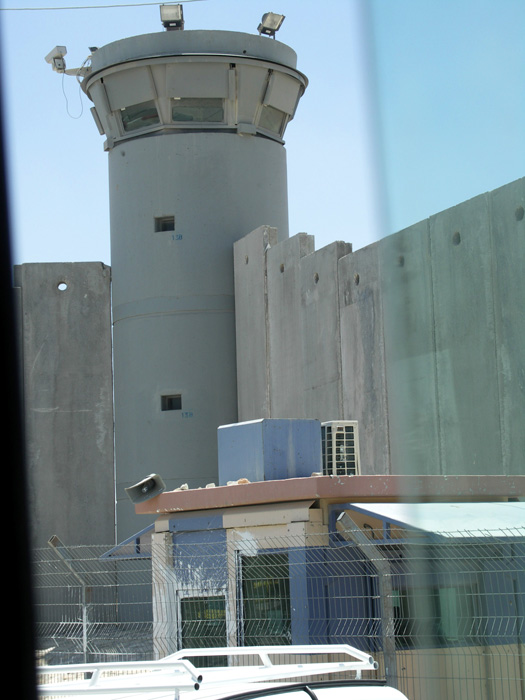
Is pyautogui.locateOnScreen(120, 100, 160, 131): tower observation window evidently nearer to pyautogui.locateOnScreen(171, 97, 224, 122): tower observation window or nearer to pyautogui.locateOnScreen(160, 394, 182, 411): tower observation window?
pyautogui.locateOnScreen(171, 97, 224, 122): tower observation window

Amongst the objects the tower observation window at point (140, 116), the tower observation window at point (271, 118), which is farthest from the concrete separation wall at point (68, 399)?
the tower observation window at point (271, 118)

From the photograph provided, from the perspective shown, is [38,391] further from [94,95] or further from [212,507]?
[212,507]

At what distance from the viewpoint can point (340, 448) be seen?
12.0 meters

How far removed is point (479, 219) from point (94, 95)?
21.2 m

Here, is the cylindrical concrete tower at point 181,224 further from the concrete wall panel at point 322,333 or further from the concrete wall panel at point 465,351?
Result: the concrete wall panel at point 465,351

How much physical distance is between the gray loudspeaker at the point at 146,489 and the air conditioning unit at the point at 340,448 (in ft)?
7.46

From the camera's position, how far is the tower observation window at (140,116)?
21531 millimetres

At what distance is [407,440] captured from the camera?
73.7 inches

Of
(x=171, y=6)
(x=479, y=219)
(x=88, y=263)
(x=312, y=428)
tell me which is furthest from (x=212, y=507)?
(x=171, y=6)

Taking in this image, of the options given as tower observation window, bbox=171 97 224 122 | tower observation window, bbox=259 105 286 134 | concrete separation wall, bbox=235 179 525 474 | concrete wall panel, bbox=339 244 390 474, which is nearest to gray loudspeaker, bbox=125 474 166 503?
concrete wall panel, bbox=339 244 390 474

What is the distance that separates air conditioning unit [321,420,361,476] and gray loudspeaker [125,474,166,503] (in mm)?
2275

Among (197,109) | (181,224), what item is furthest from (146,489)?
(197,109)

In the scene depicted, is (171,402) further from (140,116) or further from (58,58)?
(58,58)

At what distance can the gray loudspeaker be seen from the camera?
35.4 ft
